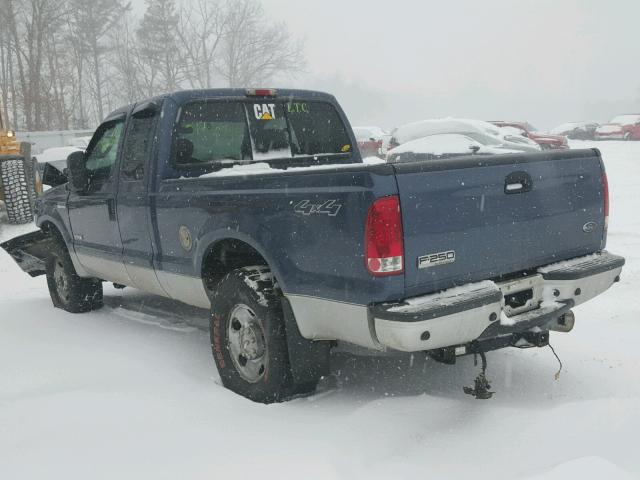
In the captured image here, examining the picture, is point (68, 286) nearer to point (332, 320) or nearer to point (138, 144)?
point (138, 144)

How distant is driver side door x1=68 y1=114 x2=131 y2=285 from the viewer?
5.27 meters

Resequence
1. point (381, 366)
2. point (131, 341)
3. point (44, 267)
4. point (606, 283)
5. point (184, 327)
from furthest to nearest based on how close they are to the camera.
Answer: point (44, 267), point (184, 327), point (131, 341), point (381, 366), point (606, 283)

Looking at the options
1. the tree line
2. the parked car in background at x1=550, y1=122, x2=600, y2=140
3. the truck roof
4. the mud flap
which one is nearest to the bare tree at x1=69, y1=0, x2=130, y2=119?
the tree line

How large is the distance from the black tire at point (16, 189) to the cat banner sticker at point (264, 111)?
32.0ft

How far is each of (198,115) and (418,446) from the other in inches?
113

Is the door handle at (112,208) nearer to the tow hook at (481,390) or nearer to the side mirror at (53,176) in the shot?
the side mirror at (53,176)

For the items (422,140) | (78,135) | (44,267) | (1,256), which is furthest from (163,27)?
(44,267)

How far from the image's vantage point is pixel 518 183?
3572 mm

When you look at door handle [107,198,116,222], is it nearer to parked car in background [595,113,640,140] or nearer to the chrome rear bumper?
the chrome rear bumper

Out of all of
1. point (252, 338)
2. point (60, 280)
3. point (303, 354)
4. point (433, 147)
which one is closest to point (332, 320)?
point (303, 354)

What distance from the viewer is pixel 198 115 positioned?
4770mm

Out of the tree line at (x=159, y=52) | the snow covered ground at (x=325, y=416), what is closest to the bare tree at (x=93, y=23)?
the tree line at (x=159, y=52)

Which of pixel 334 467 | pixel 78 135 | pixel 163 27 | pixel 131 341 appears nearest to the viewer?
pixel 334 467

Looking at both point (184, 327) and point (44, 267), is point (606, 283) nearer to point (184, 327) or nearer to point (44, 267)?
point (184, 327)
